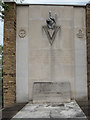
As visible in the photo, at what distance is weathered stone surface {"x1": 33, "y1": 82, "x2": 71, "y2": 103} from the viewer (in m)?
4.20

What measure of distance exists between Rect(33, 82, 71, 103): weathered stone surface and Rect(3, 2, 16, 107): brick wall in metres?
1.04

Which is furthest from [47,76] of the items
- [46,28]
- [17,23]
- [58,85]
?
[17,23]

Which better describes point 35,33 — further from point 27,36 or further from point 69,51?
point 69,51

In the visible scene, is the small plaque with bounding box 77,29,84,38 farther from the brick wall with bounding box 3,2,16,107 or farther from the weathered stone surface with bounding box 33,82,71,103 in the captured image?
the brick wall with bounding box 3,2,16,107

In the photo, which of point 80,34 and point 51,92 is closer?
point 51,92

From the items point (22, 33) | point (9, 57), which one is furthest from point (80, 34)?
point (9, 57)

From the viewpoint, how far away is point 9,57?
464 cm

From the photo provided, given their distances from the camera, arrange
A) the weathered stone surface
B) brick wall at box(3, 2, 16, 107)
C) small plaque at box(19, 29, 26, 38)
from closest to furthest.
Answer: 1. the weathered stone surface
2. brick wall at box(3, 2, 16, 107)
3. small plaque at box(19, 29, 26, 38)

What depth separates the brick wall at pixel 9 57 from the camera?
4540 millimetres

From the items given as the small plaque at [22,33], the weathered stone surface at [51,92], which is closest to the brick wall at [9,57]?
the small plaque at [22,33]

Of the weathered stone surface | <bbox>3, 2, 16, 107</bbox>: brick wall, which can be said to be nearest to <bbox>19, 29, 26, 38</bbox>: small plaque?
<bbox>3, 2, 16, 107</bbox>: brick wall

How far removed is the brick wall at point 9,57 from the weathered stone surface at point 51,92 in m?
1.04

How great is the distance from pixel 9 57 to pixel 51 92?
2.30 metres

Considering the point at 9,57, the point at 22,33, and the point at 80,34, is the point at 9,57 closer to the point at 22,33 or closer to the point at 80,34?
the point at 22,33
